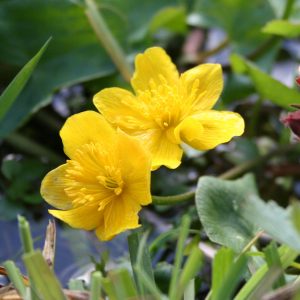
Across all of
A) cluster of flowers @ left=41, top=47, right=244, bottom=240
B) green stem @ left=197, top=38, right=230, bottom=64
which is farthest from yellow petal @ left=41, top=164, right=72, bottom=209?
green stem @ left=197, top=38, right=230, bottom=64

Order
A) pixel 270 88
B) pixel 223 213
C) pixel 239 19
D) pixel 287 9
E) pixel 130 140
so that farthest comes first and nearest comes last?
pixel 239 19, pixel 287 9, pixel 270 88, pixel 223 213, pixel 130 140

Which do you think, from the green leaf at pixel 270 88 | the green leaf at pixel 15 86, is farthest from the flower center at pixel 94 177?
the green leaf at pixel 270 88

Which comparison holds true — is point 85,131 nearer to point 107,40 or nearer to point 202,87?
point 202,87

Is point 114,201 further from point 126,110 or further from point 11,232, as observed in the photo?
point 11,232

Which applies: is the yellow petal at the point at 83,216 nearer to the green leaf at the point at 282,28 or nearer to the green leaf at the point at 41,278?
the green leaf at the point at 41,278

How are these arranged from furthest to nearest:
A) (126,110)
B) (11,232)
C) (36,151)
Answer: (36,151) < (11,232) < (126,110)

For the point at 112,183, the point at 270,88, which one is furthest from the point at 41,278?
the point at 270,88

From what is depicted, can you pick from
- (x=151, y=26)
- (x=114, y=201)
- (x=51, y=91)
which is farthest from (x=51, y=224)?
(x=151, y=26)
